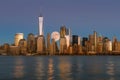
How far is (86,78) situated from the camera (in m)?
96.6

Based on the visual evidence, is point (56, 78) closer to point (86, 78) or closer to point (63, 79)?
point (63, 79)

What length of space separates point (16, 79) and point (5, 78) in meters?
4.86

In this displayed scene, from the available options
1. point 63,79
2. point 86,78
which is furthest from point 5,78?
point 86,78

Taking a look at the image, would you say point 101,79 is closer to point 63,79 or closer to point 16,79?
point 63,79

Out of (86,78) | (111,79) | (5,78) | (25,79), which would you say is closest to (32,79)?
(25,79)

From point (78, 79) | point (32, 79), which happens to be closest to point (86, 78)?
point (78, 79)

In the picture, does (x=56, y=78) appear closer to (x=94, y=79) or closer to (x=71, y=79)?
(x=71, y=79)

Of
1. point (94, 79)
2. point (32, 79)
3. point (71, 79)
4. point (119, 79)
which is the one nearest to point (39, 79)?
point (32, 79)

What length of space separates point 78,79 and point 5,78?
2180 cm

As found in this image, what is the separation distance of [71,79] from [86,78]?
6.75 meters

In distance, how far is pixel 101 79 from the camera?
92312mm

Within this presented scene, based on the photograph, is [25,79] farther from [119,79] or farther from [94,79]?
[119,79]

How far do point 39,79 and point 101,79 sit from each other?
18.0m

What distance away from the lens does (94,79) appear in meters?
91.7
